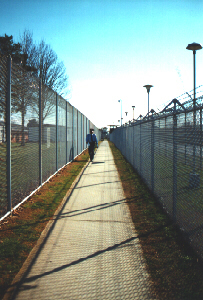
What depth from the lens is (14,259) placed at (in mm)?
3643

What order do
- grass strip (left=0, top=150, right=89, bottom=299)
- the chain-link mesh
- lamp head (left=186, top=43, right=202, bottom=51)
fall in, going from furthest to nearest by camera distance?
lamp head (left=186, top=43, right=202, bottom=51) < the chain-link mesh < grass strip (left=0, top=150, right=89, bottom=299)

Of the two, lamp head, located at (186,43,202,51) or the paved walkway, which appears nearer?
the paved walkway

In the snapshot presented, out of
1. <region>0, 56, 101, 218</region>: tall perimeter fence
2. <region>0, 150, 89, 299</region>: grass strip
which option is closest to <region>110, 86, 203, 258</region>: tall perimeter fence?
<region>0, 150, 89, 299</region>: grass strip

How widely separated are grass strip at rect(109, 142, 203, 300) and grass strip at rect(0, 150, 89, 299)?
150cm

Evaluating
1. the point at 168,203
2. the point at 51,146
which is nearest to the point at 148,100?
the point at 51,146

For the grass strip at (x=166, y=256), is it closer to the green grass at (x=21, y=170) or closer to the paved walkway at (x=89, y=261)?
the paved walkway at (x=89, y=261)

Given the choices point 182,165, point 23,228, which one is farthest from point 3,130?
point 182,165

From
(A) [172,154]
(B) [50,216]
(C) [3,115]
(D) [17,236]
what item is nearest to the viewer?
(D) [17,236]

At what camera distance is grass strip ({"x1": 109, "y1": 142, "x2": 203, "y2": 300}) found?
2.96 meters

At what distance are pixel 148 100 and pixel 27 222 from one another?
1665 cm

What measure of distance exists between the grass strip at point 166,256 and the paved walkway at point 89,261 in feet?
0.40

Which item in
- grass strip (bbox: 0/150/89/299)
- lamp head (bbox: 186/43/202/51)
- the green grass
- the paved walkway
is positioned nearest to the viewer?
the paved walkway

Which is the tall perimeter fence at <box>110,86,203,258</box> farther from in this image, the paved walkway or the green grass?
the green grass

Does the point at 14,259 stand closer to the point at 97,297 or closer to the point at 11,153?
the point at 97,297
